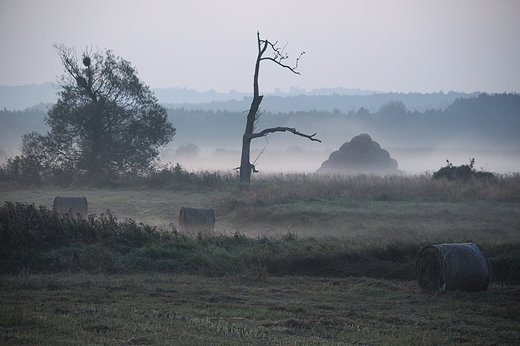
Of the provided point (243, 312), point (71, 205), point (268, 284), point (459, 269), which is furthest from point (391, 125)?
point (243, 312)

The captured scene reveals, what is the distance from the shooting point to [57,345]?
6969 millimetres

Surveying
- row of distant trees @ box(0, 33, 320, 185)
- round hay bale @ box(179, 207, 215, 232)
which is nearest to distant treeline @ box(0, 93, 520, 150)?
row of distant trees @ box(0, 33, 320, 185)

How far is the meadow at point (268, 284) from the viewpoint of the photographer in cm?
783

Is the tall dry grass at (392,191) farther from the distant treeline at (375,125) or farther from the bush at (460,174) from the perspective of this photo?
the distant treeline at (375,125)

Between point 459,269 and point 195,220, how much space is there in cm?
1024

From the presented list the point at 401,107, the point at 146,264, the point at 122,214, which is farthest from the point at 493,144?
the point at 146,264

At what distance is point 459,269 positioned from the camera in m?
10.5

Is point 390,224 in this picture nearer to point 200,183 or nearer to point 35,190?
point 200,183

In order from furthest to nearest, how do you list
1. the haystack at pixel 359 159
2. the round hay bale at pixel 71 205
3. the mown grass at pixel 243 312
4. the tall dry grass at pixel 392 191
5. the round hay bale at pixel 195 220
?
the haystack at pixel 359 159 < the tall dry grass at pixel 392 191 < the round hay bale at pixel 71 205 < the round hay bale at pixel 195 220 < the mown grass at pixel 243 312

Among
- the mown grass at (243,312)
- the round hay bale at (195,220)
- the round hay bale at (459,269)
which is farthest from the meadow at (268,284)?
the round hay bale at (195,220)

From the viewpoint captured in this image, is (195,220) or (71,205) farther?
(71,205)

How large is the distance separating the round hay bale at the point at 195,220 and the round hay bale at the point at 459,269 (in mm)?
9462

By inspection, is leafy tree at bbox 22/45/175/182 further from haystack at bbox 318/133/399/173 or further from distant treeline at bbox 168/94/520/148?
distant treeline at bbox 168/94/520/148

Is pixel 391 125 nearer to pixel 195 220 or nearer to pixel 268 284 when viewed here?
pixel 195 220
